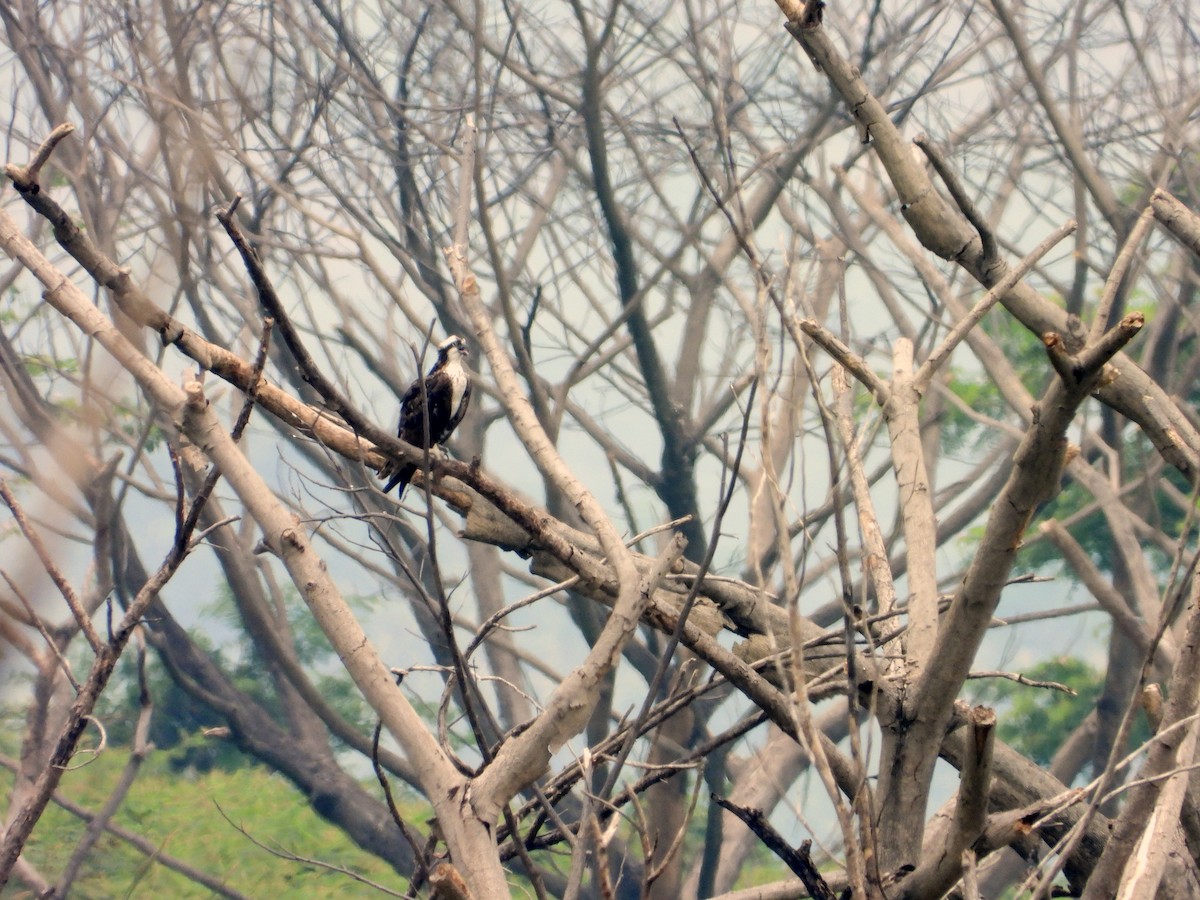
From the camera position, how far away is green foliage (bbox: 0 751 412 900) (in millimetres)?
6207

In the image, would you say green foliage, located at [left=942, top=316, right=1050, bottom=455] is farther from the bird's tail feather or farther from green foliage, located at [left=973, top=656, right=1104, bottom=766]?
the bird's tail feather

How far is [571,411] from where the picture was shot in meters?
6.19

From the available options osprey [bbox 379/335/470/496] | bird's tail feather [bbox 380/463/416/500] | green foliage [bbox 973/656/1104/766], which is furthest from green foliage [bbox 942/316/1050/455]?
bird's tail feather [bbox 380/463/416/500]

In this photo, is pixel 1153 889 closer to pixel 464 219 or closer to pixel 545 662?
pixel 464 219

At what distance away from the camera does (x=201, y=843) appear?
20.9 ft

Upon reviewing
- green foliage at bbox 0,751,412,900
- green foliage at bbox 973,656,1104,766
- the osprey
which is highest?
the osprey

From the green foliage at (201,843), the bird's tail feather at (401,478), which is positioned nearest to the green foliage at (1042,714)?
the green foliage at (201,843)

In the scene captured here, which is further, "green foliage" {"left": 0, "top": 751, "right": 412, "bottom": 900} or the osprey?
"green foliage" {"left": 0, "top": 751, "right": 412, "bottom": 900}

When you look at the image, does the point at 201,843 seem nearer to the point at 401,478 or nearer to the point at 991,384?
the point at 401,478

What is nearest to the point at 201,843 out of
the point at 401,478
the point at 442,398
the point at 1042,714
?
the point at 442,398

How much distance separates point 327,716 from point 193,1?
385 centimetres

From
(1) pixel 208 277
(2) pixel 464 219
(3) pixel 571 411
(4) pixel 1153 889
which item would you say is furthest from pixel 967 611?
(1) pixel 208 277

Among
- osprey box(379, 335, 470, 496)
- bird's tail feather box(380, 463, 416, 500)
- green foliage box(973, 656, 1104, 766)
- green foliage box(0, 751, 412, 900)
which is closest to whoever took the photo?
bird's tail feather box(380, 463, 416, 500)

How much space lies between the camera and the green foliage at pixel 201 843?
621cm
